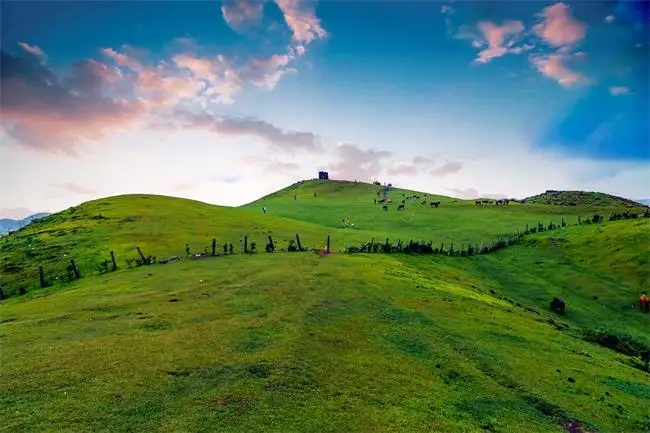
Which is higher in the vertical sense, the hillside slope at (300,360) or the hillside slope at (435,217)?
the hillside slope at (435,217)

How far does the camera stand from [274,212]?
130m

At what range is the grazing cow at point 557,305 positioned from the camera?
48.2 m

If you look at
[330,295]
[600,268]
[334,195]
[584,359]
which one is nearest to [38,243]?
[330,295]

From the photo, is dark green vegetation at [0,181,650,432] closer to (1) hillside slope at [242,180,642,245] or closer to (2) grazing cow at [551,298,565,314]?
(2) grazing cow at [551,298,565,314]

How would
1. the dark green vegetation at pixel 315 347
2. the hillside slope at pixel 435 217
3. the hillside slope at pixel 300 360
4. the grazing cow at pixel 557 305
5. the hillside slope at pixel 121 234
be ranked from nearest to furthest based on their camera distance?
the hillside slope at pixel 300 360
the dark green vegetation at pixel 315 347
the grazing cow at pixel 557 305
the hillside slope at pixel 121 234
the hillside slope at pixel 435 217

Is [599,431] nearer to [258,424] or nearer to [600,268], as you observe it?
[258,424]

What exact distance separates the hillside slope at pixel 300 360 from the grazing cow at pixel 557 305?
10.8 feet

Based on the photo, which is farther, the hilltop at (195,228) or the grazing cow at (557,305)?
the hilltop at (195,228)

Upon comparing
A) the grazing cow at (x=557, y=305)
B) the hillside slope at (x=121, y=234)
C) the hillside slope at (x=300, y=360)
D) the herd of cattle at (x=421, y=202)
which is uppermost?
the herd of cattle at (x=421, y=202)

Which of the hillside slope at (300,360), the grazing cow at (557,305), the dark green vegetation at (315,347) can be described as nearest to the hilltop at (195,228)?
the dark green vegetation at (315,347)

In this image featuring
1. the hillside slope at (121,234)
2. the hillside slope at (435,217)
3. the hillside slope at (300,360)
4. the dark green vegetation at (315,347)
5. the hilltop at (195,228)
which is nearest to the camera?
the hillside slope at (300,360)

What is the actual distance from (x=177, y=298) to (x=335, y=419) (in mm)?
19963

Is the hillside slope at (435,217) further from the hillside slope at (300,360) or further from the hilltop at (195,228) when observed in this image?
the hillside slope at (300,360)

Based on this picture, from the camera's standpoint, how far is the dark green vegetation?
19141 millimetres
